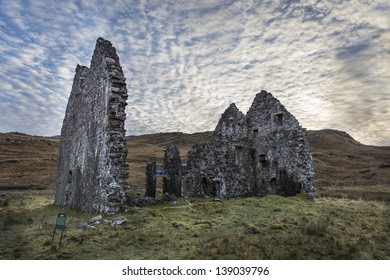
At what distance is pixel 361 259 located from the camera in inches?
275

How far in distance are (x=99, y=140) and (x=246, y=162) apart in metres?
13.0

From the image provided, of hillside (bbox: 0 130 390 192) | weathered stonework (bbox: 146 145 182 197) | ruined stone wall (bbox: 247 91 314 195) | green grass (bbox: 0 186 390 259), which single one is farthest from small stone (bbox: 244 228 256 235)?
hillside (bbox: 0 130 390 192)

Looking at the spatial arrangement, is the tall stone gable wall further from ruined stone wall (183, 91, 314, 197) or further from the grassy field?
ruined stone wall (183, 91, 314, 197)

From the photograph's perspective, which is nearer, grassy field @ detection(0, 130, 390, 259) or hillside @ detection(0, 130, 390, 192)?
grassy field @ detection(0, 130, 390, 259)

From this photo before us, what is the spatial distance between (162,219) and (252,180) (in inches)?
544

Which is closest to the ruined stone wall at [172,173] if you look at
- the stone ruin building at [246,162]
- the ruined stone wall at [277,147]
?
the stone ruin building at [246,162]

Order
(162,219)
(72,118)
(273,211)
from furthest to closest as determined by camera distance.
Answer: (72,118) < (273,211) < (162,219)

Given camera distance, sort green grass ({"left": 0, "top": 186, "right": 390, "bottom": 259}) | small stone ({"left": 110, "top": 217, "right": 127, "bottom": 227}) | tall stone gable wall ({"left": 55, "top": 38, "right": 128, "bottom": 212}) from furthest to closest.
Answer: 1. tall stone gable wall ({"left": 55, "top": 38, "right": 128, "bottom": 212})
2. small stone ({"left": 110, "top": 217, "right": 127, "bottom": 227})
3. green grass ({"left": 0, "top": 186, "right": 390, "bottom": 259})

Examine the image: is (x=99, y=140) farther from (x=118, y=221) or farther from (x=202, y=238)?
(x=202, y=238)

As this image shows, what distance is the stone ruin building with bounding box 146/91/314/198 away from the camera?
847 inches

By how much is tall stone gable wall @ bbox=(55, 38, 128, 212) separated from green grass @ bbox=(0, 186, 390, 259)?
1195 millimetres

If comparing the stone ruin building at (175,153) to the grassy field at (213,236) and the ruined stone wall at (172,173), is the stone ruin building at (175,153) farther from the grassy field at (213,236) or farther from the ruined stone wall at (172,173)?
the grassy field at (213,236)

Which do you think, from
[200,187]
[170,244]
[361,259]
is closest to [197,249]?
[170,244]
